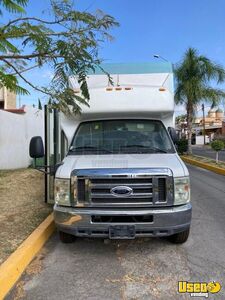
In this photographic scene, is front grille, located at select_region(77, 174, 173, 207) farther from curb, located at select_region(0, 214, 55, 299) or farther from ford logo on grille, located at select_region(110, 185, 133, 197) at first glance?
curb, located at select_region(0, 214, 55, 299)

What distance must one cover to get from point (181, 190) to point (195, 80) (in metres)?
21.7

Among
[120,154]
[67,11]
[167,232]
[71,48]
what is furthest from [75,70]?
[167,232]

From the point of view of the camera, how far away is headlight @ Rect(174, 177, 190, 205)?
16.8 feet

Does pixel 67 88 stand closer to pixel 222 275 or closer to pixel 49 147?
pixel 49 147

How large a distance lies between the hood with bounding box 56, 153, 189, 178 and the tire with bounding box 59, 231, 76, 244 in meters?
0.99

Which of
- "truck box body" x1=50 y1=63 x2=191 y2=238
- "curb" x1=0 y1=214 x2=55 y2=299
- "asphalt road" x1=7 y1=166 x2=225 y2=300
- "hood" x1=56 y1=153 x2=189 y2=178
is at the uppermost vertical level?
"hood" x1=56 y1=153 x2=189 y2=178

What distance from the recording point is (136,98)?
22.6 ft

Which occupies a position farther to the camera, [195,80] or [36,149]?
[195,80]

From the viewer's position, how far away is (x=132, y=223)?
503 centimetres

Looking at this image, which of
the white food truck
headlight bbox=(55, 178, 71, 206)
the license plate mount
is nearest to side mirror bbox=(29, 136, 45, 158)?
the white food truck

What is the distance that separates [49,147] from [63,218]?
10.6ft

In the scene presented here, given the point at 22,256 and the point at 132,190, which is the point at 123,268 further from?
the point at 22,256

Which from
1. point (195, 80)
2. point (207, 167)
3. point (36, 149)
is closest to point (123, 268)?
point (36, 149)

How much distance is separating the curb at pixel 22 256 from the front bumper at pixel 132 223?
0.65 m
